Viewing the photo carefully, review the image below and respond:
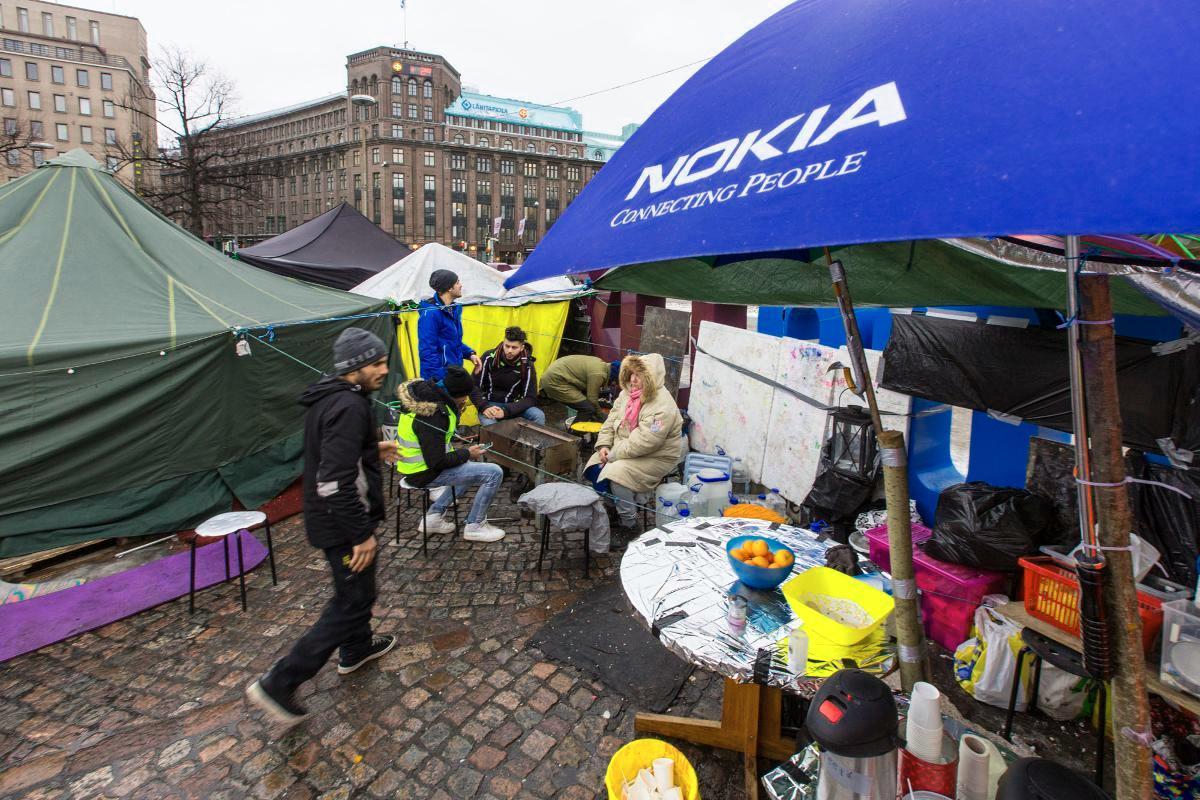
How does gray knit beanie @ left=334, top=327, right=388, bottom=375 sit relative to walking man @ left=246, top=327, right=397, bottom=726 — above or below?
above

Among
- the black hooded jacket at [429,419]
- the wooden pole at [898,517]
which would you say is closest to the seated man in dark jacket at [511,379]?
the black hooded jacket at [429,419]

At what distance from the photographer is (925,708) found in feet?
5.31

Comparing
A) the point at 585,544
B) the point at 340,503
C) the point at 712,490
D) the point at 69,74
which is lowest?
the point at 585,544

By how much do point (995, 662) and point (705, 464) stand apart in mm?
3308

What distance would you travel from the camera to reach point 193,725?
3.31 m

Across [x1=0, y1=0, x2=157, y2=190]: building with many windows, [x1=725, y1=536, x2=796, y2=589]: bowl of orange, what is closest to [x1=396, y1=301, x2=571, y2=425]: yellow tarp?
[x1=725, y1=536, x2=796, y2=589]: bowl of orange

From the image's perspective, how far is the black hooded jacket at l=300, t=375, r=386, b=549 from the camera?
10.6 ft

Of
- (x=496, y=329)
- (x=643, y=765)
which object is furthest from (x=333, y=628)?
(x=496, y=329)

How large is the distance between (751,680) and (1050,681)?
230cm

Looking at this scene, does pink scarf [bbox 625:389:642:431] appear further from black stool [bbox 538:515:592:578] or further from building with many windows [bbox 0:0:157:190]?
building with many windows [bbox 0:0:157:190]

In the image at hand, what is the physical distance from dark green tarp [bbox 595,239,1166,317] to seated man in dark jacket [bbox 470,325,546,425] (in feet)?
14.5

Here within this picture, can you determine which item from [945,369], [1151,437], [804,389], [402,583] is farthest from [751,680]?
[804,389]

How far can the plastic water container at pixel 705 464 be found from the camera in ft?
20.5

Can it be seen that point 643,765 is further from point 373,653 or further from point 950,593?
point 950,593
